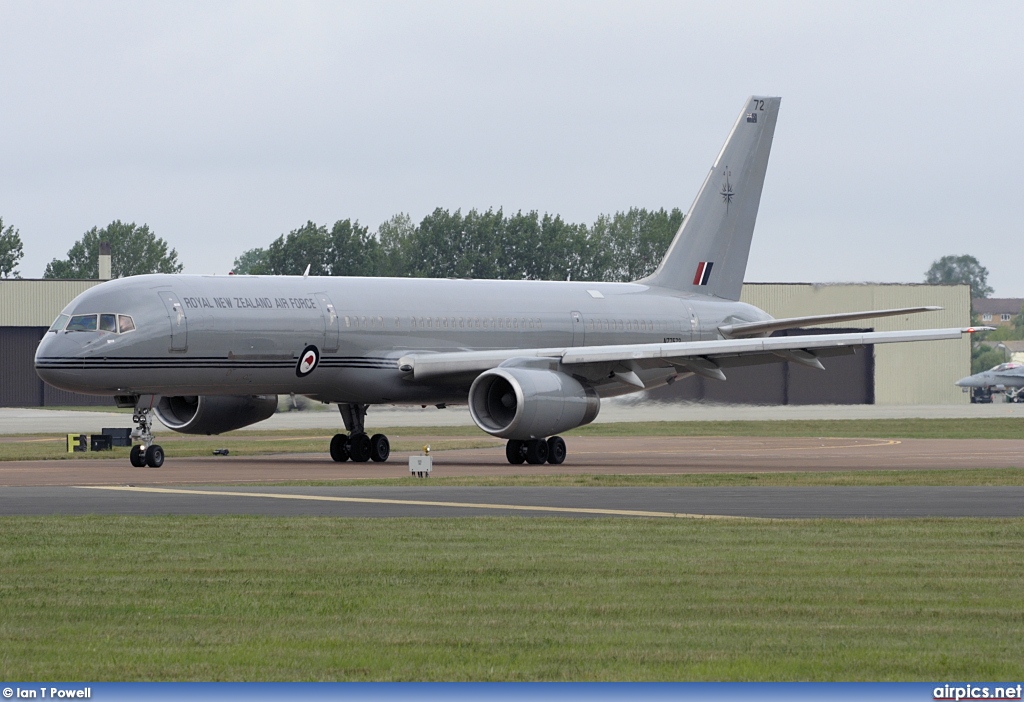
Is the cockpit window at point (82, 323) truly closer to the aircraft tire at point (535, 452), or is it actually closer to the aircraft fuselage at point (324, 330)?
the aircraft fuselage at point (324, 330)

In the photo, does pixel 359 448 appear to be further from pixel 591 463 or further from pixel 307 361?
pixel 591 463

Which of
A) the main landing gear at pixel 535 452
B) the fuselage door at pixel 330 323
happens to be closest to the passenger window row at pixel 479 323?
the fuselage door at pixel 330 323

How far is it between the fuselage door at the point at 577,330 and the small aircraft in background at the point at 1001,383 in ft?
186

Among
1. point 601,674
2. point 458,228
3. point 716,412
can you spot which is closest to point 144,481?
point 601,674

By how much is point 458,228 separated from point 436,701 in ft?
389

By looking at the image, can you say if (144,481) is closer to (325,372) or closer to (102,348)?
(102,348)

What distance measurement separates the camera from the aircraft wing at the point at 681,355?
113 ft

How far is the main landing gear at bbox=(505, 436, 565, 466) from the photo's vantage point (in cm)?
3519

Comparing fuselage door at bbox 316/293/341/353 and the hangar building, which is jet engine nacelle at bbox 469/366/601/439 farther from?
the hangar building

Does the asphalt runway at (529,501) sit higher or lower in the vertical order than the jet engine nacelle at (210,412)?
lower

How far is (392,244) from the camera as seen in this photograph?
136 metres

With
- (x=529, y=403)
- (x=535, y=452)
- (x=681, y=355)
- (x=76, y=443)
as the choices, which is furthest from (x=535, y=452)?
(x=76, y=443)

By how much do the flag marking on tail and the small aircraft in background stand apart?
51.4 m

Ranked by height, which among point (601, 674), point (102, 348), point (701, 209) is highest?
point (701, 209)
